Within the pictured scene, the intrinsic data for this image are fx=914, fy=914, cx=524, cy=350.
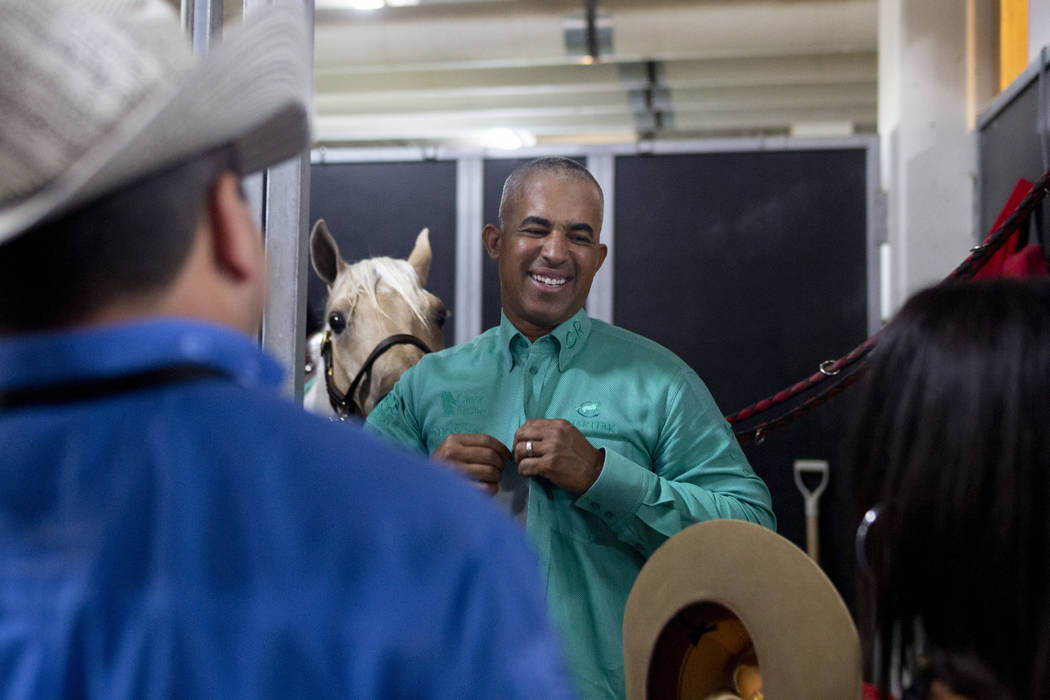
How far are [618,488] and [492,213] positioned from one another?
8.03 feet

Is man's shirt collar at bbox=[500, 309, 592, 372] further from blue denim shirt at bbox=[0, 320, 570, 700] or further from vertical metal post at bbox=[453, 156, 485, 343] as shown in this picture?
vertical metal post at bbox=[453, 156, 485, 343]

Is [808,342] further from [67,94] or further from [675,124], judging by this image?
[675,124]

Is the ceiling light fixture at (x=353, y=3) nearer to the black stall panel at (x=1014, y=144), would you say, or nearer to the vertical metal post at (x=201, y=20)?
the black stall panel at (x=1014, y=144)

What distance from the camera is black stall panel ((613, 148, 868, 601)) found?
364 centimetres

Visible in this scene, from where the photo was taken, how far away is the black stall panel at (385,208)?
391 cm

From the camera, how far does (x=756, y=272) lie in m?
3.69

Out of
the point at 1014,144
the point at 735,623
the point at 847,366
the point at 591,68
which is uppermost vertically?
the point at 591,68

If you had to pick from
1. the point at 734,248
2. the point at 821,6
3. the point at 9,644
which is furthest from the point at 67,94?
the point at 821,6

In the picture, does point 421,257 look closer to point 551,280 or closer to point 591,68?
point 551,280

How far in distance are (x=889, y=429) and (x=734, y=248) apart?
2.86 meters

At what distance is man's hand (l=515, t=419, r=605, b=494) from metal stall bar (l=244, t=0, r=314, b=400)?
434 millimetres

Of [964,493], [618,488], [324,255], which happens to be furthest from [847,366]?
[324,255]

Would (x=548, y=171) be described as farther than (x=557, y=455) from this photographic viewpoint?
Yes

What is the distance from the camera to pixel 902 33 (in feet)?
13.5
